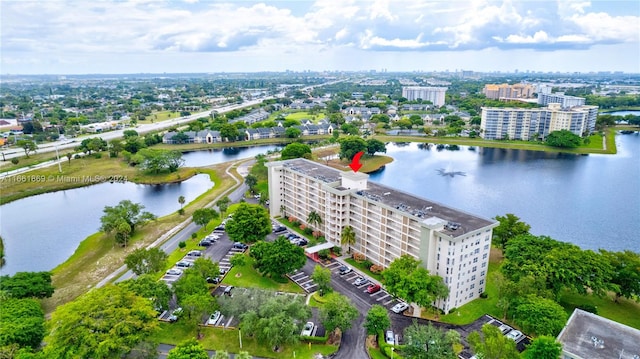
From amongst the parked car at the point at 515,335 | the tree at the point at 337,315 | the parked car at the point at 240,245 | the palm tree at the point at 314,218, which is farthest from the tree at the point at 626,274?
the parked car at the point at 240,245

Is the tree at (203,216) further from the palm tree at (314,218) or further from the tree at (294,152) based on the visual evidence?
the tree at (294,152)

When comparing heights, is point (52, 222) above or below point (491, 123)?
below

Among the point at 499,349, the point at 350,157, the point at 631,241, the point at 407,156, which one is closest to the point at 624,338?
the point at 499,349

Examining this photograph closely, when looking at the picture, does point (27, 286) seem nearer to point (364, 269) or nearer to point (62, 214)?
point (364, 269)

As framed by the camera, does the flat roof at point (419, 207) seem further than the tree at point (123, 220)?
No

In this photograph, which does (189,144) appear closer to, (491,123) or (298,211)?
(298,211)
